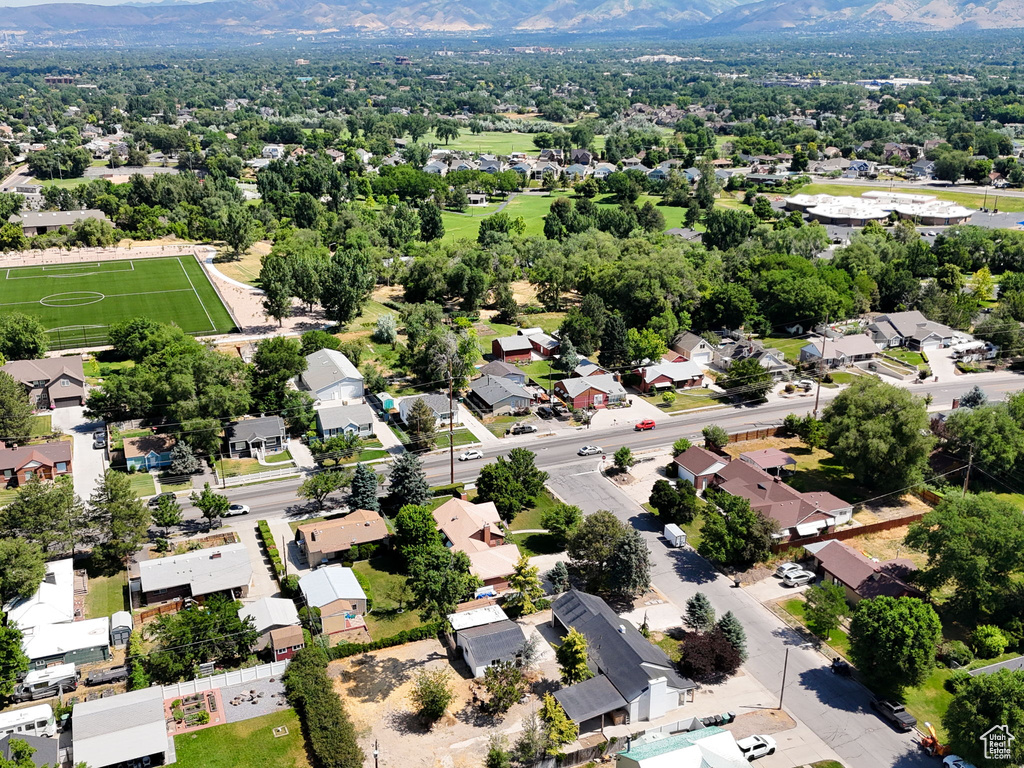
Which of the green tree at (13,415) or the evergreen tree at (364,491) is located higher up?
the green tree at (13,415)

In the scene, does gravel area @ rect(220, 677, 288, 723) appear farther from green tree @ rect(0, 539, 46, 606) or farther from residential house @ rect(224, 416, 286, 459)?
residential house @ rect(224, 416, 286, 459)

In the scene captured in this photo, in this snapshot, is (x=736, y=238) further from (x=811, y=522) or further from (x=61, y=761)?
(x=61, y=761)

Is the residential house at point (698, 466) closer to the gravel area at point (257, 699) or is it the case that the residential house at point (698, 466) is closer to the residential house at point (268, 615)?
the residential house at point (268, 615)

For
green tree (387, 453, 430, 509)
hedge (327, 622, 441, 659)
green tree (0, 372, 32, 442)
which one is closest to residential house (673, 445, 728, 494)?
green tree (387, 453, 430, 509)

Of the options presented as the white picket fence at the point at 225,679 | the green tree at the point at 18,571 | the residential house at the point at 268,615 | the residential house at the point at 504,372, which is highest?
the green tree at the point at 18,571

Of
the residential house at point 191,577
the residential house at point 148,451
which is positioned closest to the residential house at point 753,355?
the residential house at point 191,577

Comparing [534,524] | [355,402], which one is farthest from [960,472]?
[355,402]

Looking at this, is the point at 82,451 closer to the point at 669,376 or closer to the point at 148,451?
the point at 148,451
